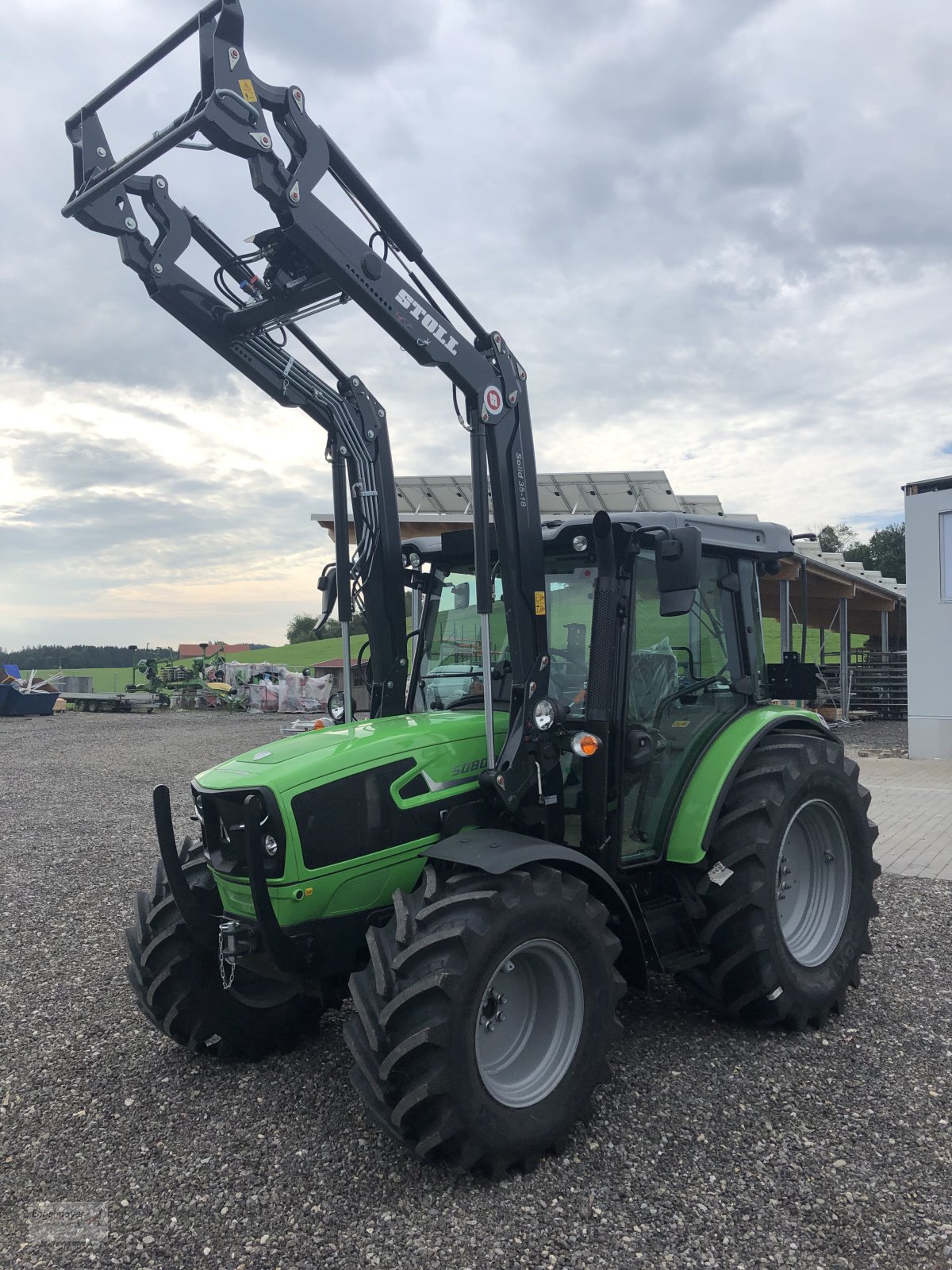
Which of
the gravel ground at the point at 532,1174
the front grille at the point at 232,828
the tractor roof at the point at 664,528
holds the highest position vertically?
the tractor roof at the point at 664,528

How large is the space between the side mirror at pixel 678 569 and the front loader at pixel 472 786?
0.04 feet

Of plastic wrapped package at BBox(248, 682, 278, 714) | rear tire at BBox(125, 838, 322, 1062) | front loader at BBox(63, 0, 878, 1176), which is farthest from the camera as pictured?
plastic wrapped package at BBox(248, 682, 278, 714)

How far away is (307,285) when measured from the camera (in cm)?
381

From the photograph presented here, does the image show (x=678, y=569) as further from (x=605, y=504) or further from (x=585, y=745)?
(x=605, y=504)

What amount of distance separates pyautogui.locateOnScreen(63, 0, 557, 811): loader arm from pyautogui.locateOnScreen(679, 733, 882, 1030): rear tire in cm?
105

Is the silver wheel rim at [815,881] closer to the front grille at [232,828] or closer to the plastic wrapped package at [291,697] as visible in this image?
the front grille at [232,828]

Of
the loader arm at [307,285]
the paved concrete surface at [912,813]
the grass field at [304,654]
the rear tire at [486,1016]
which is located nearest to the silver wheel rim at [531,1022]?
the rear tire at [486,1016]

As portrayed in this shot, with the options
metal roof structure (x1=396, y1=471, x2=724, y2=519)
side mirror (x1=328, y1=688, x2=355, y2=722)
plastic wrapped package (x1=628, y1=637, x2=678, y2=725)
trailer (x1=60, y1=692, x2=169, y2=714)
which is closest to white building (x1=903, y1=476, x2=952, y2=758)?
metal roof structure (x1=396, y1=471, x2=724, y2=519)

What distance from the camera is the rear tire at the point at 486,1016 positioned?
9.99 ft

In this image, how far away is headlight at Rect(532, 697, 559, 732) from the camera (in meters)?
3.85

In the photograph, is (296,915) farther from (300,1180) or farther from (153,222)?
(153,222)

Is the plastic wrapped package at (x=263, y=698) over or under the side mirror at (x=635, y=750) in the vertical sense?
under

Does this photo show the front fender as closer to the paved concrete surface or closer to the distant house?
the paved concrete surface

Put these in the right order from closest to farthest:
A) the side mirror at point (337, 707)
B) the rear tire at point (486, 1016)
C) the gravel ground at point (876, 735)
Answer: the rear tire at point (486, 1016), the side mirror at point (337, 707), the gravel ground at point (876, 735)
